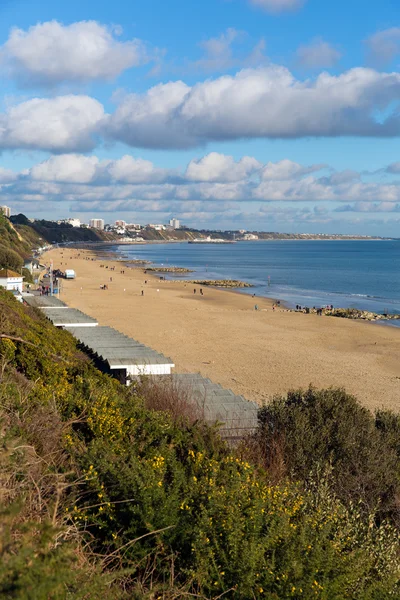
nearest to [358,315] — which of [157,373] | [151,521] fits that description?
[157,373]

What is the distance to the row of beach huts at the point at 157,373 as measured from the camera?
10.6 metres

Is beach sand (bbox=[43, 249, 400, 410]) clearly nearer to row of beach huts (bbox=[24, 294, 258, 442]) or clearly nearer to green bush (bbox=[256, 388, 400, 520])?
row of beach huts (bbox=[24, 294, 258, 442])

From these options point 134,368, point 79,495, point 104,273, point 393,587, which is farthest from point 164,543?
point 104,273

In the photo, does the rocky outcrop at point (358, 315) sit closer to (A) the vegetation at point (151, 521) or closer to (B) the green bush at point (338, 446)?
(B) the green bush at point (338, 446)

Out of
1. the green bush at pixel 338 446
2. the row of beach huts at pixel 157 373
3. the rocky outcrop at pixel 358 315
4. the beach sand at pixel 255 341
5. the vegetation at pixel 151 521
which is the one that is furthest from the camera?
the rocky outcrop at pixel 358 315

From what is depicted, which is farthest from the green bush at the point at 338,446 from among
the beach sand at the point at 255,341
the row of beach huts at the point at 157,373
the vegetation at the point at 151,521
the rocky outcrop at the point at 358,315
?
the rocky outcrop at the point at 358,315

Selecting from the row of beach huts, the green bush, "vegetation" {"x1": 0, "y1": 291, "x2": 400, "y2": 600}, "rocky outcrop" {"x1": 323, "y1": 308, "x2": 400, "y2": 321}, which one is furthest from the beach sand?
"vegetation" {"x1": 0, "y1": 291, "x2": 400, "y2": 600}

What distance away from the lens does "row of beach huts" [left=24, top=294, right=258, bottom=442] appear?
10.6m

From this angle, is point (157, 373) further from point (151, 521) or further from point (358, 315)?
point (358, 315)

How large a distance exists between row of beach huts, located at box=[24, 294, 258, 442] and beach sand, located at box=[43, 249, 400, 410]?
4.59 m

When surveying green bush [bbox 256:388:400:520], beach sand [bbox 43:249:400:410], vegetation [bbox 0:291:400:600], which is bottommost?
beach sand [bbox 43:249:400:410]

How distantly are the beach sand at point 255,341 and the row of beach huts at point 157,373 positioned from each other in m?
4.59

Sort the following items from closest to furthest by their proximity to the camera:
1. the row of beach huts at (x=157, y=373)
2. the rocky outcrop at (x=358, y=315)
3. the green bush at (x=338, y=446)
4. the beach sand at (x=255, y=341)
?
the green bush at (x=338, y=446) → the row of beach huts at (x=157, y=373) → the beach sand at (x=255, y=341) → the rocky outcrop at (x=358, y=315)

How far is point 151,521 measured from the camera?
454 cm
